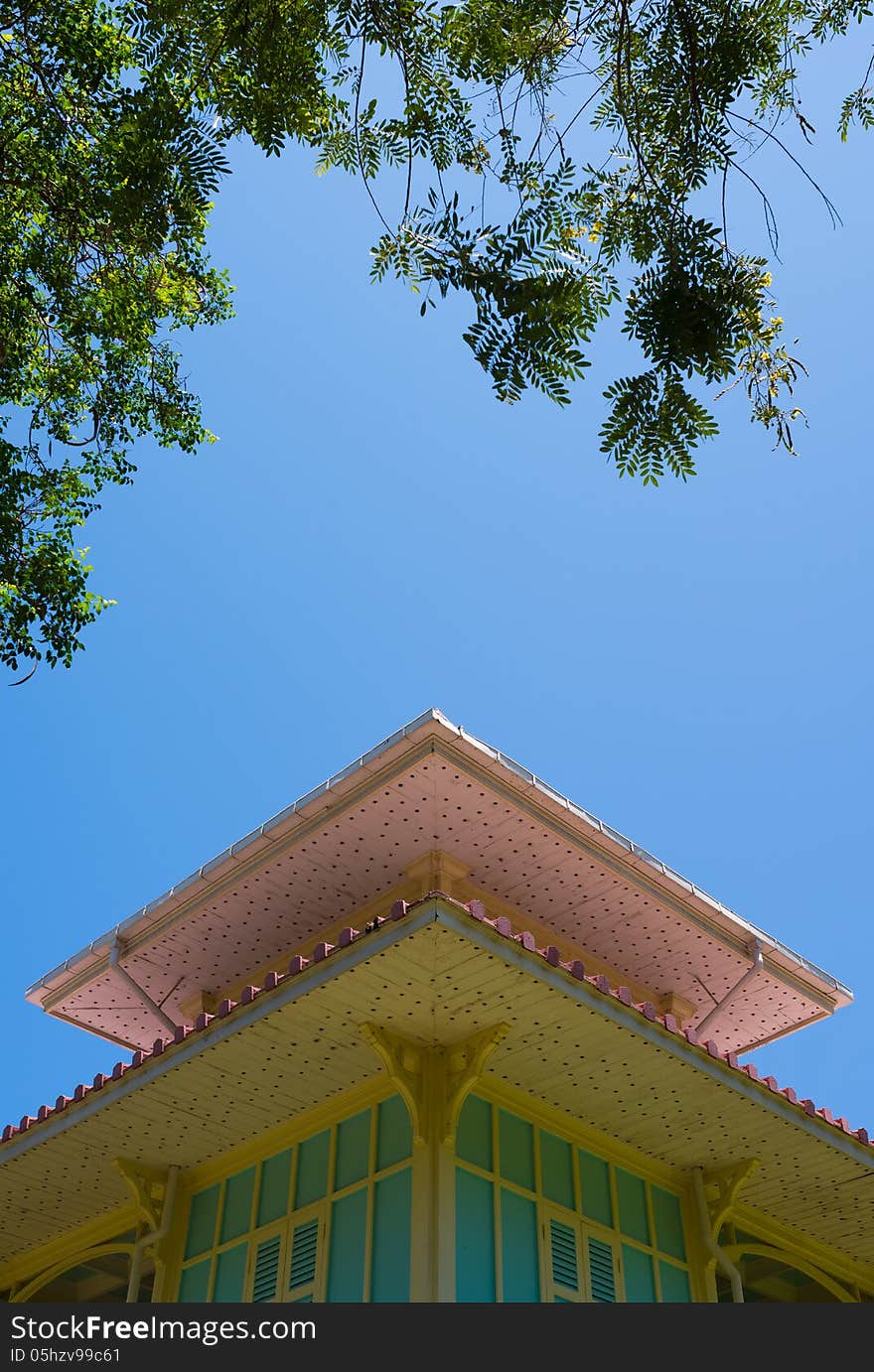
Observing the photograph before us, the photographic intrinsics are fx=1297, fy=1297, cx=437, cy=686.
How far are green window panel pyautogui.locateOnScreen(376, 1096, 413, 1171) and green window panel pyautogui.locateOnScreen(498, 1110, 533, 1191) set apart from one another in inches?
30.1

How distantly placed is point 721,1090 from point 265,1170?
3.78 m

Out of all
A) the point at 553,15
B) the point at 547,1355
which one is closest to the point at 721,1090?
the point at 547,1355

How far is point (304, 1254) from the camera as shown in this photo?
988 cm

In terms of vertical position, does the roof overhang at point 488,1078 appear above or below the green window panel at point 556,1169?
above

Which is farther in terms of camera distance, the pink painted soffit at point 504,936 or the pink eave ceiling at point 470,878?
the pink eave ceiling at point 470,878

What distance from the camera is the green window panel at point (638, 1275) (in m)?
10.2

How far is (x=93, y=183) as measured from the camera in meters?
7.45

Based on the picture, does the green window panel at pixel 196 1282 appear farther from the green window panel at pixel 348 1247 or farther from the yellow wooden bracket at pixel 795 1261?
the yellow wooden bracket at pixel 795 1261

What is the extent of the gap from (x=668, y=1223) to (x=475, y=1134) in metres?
2.36

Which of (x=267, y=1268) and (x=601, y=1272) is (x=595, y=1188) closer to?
(x=601, y=1272)

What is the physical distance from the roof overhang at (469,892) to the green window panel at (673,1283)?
3088mm

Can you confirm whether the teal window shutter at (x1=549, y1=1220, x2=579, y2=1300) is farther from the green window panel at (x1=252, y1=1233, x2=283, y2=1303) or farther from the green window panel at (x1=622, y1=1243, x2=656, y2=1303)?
the green window panel at (x1=252, y1=1233, x2=283, y2=1303)

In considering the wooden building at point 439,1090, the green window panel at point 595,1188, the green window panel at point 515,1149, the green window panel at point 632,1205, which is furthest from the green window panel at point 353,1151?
the green window panel at point 632,1205

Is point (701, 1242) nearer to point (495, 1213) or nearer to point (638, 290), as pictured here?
point (495, 1213)
